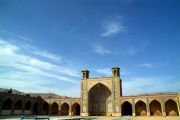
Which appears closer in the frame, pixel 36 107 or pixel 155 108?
pixel 155 108

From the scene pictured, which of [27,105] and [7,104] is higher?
[7,104]

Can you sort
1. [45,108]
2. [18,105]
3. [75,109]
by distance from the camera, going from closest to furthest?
1. [18,105]
2. [45,108]
3. [75,109]

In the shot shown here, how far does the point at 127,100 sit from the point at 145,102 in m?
3.54

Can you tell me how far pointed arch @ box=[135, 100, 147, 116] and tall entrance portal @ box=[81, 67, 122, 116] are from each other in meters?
4.32

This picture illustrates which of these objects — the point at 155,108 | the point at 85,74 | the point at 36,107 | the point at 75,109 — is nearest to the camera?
the point at 155,108

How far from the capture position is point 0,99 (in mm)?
32938

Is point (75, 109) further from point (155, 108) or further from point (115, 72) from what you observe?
point (155, 108)

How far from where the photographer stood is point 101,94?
4378cm

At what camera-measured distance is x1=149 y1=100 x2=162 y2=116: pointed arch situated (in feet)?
126

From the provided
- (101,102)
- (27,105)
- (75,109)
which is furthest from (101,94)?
(27,105)

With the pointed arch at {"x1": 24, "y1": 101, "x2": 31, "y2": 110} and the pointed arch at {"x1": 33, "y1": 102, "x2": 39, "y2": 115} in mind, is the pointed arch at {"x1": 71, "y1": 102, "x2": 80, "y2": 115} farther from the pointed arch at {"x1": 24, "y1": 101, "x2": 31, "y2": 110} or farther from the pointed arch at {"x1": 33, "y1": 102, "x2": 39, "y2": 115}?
the pointed arch at {"x1": 24, "y1": 101, "x2": 31, "y2": 110}

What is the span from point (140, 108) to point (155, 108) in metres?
3.05

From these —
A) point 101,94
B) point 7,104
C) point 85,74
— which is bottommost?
point 7,104

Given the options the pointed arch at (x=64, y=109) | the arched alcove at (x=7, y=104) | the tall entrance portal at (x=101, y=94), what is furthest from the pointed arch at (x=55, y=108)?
the arched alcove at (x=7, y=104)
